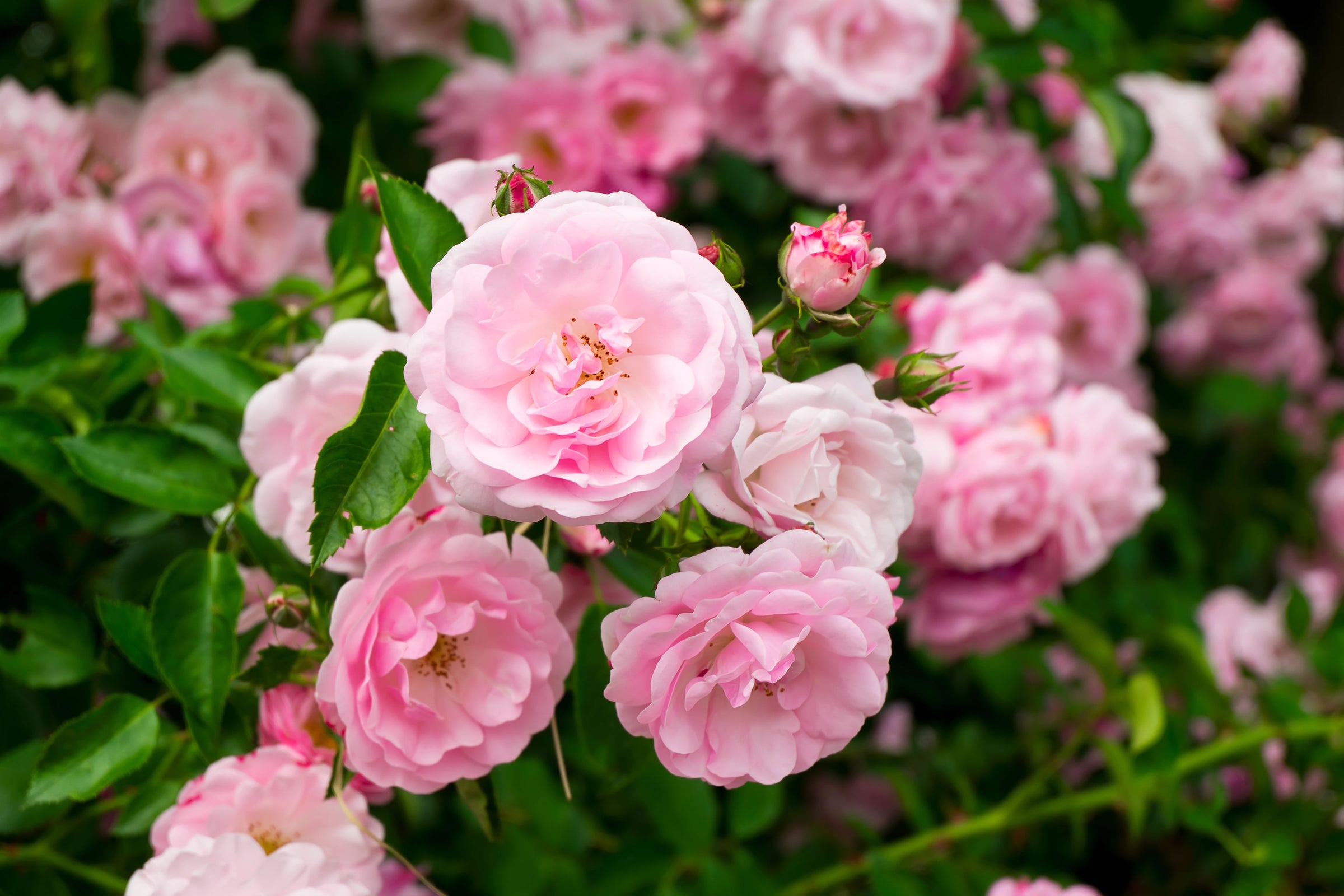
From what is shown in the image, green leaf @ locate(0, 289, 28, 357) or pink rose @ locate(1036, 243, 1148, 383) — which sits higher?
green leaf @ locate(0, 289, 28, 357)

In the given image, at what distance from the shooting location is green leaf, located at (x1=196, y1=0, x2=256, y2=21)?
87 cm

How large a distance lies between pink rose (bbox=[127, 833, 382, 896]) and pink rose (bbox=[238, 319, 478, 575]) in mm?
130

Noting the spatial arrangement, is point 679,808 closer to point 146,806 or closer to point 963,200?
point 146,806

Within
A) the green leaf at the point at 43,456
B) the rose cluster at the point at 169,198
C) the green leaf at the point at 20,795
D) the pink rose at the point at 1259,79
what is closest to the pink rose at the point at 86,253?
the rose cluster at the point at 169,198

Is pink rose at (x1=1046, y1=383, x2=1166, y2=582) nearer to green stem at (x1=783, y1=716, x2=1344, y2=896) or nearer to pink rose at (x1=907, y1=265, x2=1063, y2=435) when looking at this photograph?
pink rose at (x1=907, y1=265, x2=1063, y2=435)

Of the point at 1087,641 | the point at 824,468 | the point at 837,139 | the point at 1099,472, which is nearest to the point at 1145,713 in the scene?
the point at 1087,641

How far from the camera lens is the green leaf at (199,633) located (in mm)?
510

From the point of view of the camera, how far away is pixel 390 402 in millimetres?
448

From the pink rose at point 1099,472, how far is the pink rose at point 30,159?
0.84 metres

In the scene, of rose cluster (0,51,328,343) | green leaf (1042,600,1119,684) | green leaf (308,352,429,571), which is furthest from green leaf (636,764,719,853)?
rose cluster (0,51,328,343)

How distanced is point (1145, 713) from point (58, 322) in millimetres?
864

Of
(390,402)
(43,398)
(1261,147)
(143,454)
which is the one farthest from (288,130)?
(1261,147)

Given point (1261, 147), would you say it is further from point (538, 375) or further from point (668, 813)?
point (538, 375)

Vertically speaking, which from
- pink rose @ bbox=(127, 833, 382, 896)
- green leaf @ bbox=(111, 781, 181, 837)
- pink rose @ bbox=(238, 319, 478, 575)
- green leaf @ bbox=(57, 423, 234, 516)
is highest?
pink rose @ bbox=(238, 319, 478, 575)
